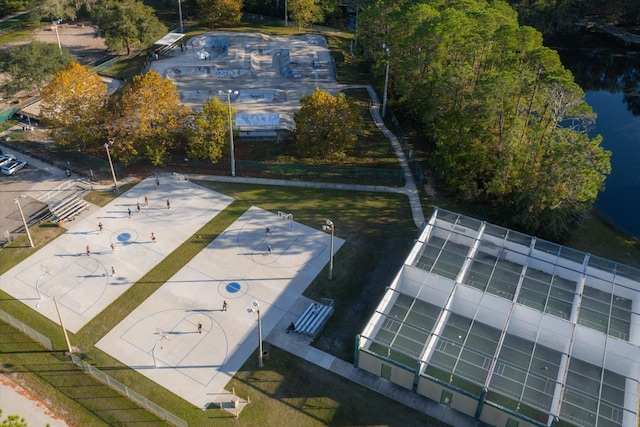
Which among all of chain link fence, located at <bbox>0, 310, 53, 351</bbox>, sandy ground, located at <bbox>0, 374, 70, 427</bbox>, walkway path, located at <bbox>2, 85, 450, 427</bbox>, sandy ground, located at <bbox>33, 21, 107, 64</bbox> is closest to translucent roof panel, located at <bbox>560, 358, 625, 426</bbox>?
walkway path, located at <bbox>2, 85, 450, 427</bbox>

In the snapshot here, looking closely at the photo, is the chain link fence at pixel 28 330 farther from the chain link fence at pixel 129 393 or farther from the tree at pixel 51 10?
the tree at pixel 51 10

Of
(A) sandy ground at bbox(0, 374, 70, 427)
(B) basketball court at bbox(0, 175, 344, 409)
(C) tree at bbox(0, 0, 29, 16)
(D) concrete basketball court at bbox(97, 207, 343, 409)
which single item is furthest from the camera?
(C) tree at bbox(0, 0, 29, 16)

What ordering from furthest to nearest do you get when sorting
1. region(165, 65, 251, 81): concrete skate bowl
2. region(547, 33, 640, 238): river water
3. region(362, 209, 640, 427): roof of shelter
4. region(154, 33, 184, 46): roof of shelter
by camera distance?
region(154, 33, 184, 46): roof of shelter < region(165, 65, 251, 81): concrete skate bowl < region(547, 33, 640, 238): river water < region(362, 209, 640, 427): roof of shelter

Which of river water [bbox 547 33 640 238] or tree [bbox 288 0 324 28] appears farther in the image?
tree [bbox 288 0 324 28]

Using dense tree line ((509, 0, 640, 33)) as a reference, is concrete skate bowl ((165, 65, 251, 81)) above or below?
below

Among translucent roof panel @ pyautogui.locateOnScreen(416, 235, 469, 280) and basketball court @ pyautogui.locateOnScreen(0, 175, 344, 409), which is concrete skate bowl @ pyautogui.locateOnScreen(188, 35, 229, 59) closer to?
basketball court @ pyautogui.locateOnScreen(0, 175, 344, 409)

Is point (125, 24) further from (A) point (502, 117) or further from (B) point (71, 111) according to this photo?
(A) point (502, 117)

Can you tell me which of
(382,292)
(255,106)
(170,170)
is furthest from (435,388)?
(255,106)
